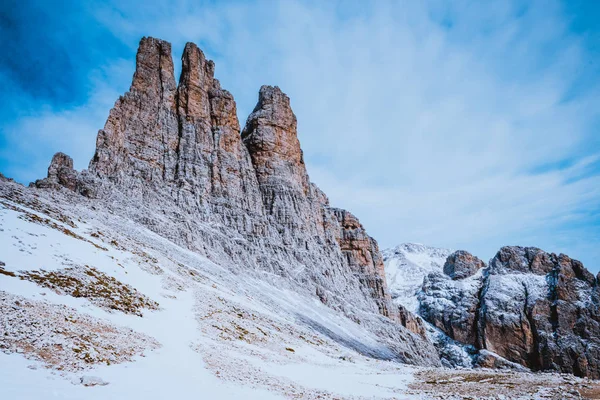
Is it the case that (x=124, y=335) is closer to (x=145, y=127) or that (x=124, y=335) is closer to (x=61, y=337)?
(x=61, y=337)

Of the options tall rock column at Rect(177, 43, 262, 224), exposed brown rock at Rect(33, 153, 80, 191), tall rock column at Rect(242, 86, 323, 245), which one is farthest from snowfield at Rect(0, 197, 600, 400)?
tall rock column at Rect(242, 86, 323, 245)

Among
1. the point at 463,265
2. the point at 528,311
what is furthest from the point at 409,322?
the point at 463,265

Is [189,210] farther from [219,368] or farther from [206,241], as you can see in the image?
[219,368]

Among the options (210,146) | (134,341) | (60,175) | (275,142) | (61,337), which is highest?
(275,142)

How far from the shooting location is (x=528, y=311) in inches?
5039

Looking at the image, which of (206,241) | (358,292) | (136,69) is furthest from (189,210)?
(358,292)

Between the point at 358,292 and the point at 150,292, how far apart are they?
81543 millimetres

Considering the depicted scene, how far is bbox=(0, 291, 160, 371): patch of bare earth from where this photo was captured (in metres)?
11.9

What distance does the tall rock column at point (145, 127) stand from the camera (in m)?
75.1

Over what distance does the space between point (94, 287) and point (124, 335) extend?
639 cm

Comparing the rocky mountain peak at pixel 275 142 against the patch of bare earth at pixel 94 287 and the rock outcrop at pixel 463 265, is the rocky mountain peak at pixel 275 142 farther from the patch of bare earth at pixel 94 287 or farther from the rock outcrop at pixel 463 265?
the rock outcrop at pixel 463 265

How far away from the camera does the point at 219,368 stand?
1697cm

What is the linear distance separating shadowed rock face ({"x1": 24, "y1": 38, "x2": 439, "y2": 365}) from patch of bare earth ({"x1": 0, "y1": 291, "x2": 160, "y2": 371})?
45878 millimetres

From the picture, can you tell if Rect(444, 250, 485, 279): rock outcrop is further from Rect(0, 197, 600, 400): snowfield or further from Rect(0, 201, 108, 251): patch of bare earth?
Rect(0, 201, 108, 251): patch of bare earth
